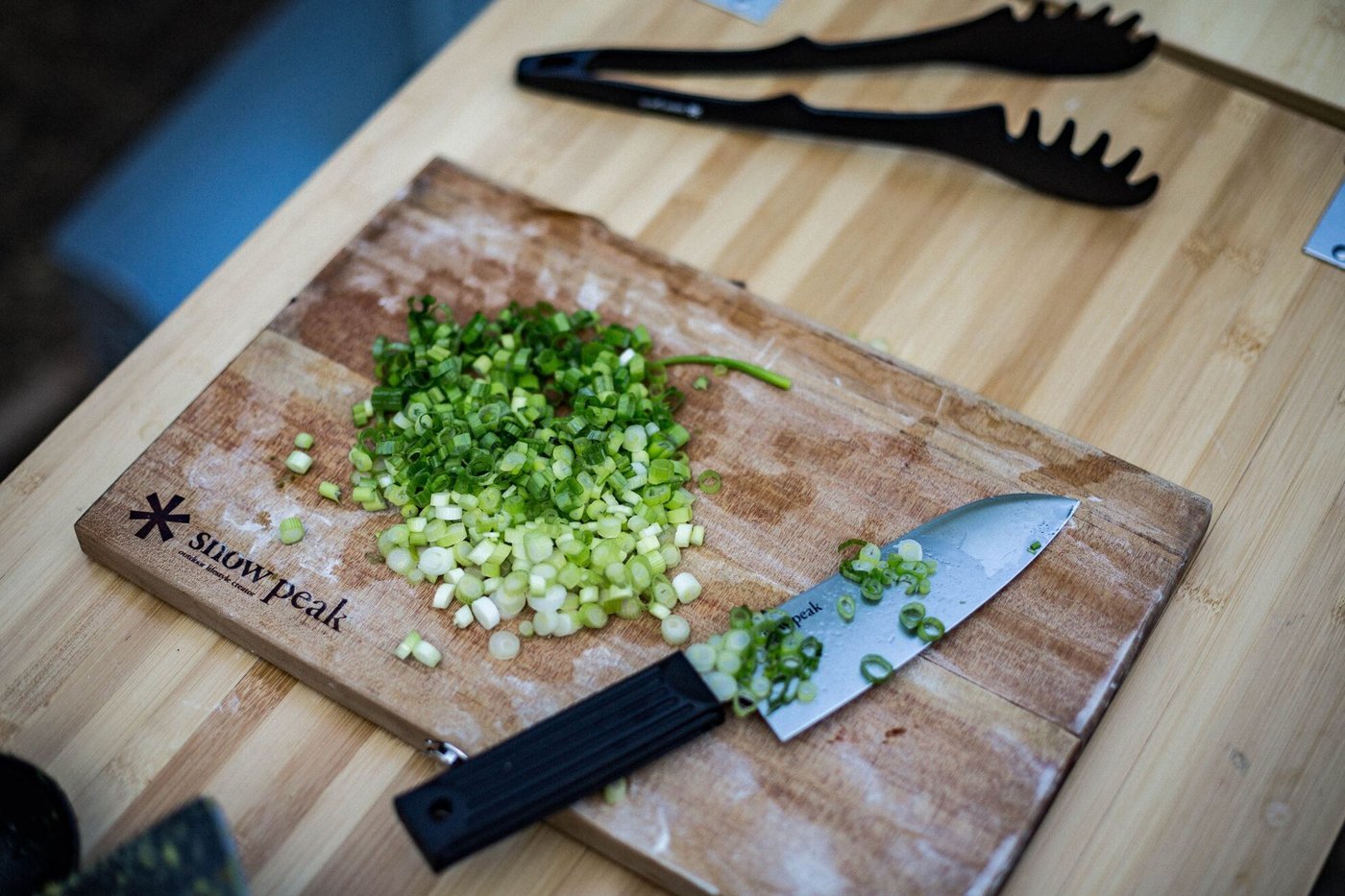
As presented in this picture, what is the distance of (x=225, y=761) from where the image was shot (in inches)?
44.8

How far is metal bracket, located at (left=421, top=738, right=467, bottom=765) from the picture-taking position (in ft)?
3.56

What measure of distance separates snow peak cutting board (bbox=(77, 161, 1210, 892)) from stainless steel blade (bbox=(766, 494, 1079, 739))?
0.02 meters

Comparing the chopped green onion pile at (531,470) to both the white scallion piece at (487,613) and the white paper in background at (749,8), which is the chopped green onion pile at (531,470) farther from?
the white paper in background at (749,8)

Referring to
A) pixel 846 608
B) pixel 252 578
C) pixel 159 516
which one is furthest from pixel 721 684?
pixel 159 516

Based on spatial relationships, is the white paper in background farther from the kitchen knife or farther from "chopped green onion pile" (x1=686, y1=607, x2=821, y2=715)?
"chopped green onion pile" (x1=686, y1=607, x2=821, y2=715)

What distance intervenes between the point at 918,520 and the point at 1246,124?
0.87 metres

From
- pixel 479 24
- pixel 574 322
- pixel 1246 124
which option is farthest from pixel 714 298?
pixel 1246 124

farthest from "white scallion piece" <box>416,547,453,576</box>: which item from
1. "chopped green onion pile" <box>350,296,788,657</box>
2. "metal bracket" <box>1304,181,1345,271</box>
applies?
"metal bracket" <box>1304,181,1345,271</box>

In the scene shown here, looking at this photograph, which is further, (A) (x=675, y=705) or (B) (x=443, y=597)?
(B) (x=443, y=597)

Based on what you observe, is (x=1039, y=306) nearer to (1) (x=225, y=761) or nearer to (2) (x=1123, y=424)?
(2) (x=1123, y=424)

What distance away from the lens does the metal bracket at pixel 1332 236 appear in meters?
1.47

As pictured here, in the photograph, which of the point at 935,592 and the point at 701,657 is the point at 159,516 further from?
the point at 935,592

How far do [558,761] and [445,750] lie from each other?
13cm

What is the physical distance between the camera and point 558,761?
3.40 ft
